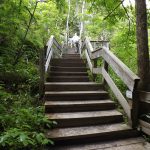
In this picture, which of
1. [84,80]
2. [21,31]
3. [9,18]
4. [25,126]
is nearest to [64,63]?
[84,80]

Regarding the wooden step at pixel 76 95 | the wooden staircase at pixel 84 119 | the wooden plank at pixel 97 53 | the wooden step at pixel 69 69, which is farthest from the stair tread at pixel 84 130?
the wooden step at pixel 69 69

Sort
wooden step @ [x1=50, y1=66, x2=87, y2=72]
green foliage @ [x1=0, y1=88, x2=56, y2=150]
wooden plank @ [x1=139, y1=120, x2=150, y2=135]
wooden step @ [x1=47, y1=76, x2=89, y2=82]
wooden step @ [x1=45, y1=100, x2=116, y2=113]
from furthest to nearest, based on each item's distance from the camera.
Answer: wooden step @ [x1=50, y1=66, x2=87, y2=72]
wooden step @ [x1=47, y1=76, x2=89, y2=82]
wooden step @ [x1=45, y1=100, x2=116, y2=113]
wooden plank @ [x1=139, y1=120, x2=150, y2=135]
green foliage @ [x1=0, y1=88, x2=56, y2=150]

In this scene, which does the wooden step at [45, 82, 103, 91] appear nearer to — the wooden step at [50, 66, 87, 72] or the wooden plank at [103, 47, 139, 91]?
the wooden plank at [103, 47, 139, 91]

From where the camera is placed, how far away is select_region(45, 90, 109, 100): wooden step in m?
5.20

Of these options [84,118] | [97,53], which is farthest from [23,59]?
[84,118]

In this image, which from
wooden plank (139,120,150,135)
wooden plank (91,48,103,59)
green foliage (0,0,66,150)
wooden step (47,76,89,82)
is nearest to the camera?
green foliage (0,0,66,150)

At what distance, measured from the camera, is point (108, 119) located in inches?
181

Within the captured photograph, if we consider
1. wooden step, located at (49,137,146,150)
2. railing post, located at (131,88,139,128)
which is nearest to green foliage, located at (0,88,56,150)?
wooden step, located at (49,137,146,150)

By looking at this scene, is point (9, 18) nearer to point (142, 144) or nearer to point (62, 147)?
point (62, 147)

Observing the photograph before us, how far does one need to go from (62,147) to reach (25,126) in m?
0.87

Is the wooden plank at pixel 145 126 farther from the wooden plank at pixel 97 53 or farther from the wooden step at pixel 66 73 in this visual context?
the wooden step at pixel 66 73

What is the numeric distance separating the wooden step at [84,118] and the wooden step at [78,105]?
16cm

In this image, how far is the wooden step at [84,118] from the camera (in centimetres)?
431

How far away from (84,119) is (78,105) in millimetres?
544
